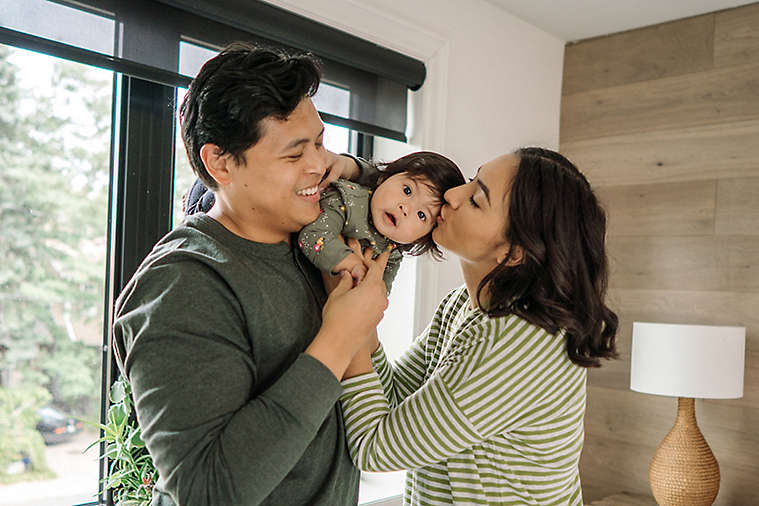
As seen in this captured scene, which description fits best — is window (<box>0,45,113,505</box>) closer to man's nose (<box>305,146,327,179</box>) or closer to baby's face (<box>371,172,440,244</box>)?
baby's face (<box>371,172,440,244</box>)

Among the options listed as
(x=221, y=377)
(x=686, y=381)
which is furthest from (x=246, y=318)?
(x=686, y=381)

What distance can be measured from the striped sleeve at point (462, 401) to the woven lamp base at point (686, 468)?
179cm

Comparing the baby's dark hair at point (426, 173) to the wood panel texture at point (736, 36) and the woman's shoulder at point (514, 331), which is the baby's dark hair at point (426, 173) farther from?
the wood panel texture at point (736, 36)

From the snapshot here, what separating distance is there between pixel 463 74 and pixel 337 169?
1.74 meters

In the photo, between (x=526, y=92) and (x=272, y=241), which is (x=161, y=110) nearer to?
(x=272, y=241)

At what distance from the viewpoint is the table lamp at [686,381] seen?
103 inches

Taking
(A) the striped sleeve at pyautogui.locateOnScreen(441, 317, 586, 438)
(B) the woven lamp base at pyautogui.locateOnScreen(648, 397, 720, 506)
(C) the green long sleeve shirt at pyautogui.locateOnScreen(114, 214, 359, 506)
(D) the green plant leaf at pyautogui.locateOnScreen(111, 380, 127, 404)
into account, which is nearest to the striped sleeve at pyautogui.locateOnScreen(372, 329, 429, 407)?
(A) the striped sleeve at pyautogui.locateOnScreen(441, 317, 586, 438)

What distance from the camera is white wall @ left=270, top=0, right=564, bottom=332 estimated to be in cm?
261

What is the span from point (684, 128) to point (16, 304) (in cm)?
270

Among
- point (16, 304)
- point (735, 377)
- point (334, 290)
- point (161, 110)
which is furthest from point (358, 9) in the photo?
point (735, 377)

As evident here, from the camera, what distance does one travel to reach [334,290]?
1.15m

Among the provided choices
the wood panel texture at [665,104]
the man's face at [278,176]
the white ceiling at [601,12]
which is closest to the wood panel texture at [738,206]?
the wood panel texture at [665,104]

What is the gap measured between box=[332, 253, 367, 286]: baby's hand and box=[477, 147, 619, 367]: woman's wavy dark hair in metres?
0.24

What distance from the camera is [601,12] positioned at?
313cm
